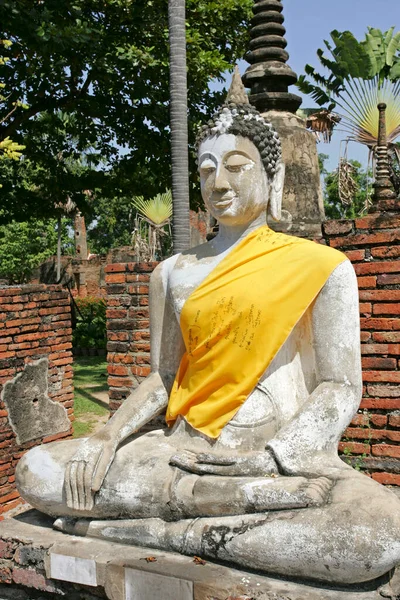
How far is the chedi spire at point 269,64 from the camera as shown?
6.81m

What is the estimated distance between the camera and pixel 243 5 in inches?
376

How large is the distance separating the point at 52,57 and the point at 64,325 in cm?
450

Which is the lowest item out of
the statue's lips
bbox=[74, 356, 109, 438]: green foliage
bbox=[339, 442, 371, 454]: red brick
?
bbox=[74, 356, 109, 438]: green foliage

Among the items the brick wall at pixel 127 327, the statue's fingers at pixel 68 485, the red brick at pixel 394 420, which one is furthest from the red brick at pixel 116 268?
the statue's fingers at pixel 68 485

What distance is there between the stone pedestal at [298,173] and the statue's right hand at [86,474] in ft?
14.0

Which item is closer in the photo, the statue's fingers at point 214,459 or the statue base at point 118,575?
the statue base at point 118,575

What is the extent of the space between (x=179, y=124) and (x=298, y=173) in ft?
5.25

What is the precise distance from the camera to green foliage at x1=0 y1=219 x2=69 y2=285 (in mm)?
22294

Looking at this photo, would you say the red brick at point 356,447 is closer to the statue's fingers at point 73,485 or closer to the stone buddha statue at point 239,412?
the stone buddha statue at point 239,412

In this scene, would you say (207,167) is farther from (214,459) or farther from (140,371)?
(140,371)

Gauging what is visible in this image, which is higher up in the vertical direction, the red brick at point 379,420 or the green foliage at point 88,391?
the red brick at point 379,420

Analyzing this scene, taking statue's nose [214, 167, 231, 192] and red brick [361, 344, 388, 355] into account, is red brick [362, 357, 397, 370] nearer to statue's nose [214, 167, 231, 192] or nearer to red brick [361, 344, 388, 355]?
red brick [361, 344, 388, 355]

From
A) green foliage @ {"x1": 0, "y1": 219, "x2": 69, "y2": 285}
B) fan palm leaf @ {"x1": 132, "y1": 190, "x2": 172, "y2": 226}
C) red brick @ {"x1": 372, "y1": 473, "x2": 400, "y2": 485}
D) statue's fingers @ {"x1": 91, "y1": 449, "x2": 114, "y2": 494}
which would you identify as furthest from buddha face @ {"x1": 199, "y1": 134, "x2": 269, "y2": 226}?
fan palm leaf @ {"x1": 132, "y1": 190, "x2": 172, "y2": 226}

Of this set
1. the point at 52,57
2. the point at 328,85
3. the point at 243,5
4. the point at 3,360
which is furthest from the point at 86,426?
the point at 328,85
